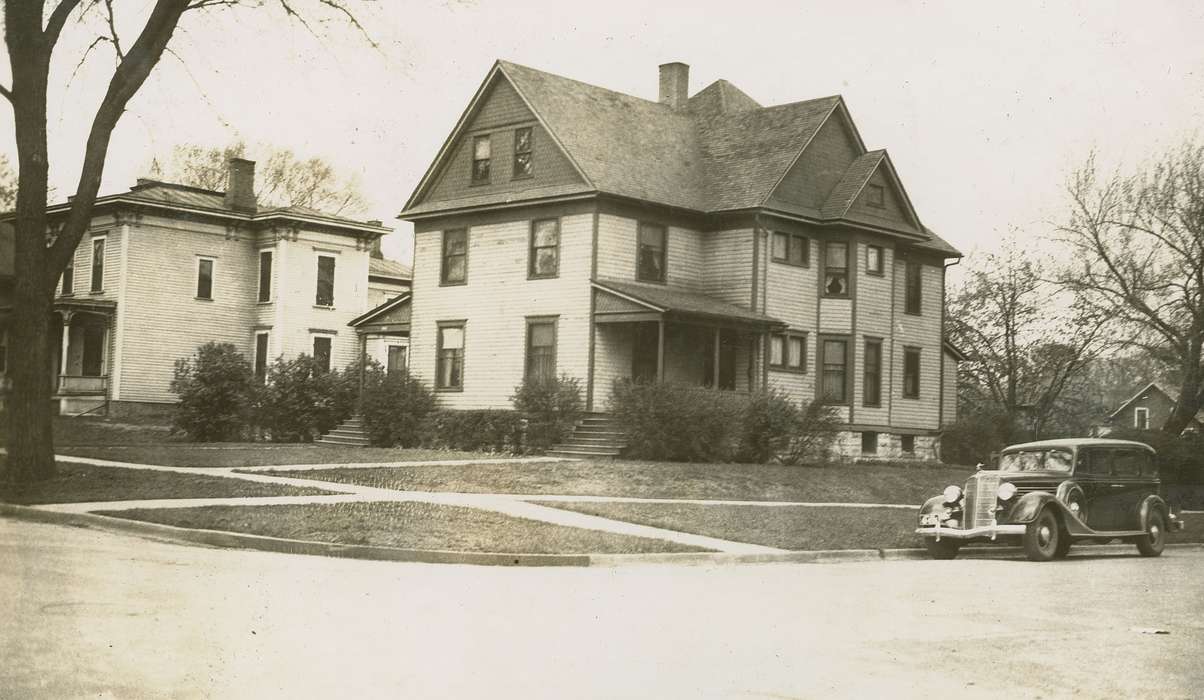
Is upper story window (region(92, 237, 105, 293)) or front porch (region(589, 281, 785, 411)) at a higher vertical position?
upper story window (region(92, 237, 105, 293))

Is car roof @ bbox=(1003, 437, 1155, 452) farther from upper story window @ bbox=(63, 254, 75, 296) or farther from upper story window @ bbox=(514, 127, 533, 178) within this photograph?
upper story window @ bbox=(63, 254, 75, 296)

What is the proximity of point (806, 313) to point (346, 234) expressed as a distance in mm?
15182

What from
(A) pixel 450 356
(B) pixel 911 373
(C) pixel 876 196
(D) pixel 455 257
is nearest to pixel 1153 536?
(C) pixel 876 196

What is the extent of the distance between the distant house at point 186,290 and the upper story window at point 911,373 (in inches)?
650

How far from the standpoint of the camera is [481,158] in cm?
3244

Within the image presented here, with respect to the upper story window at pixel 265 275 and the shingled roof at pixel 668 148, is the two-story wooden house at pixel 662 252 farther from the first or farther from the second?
Result: the upper story window at pixel 265 275

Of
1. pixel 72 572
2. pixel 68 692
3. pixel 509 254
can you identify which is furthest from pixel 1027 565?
pixel 509 254

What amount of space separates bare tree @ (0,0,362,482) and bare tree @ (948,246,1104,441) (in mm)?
8157

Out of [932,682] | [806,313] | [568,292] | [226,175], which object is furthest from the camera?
[806,313]

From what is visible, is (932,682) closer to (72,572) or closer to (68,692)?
(68,692)

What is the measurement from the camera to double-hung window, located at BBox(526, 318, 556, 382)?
99.5ft

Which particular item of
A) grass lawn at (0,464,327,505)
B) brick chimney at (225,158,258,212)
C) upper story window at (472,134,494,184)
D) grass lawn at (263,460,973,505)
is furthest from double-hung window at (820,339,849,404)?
grass lawn at (0,464,327,505)

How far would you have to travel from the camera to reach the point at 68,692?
6234 millimetres

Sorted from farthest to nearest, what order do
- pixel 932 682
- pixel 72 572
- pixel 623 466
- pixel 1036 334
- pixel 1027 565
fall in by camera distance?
pixel 623 466 → pixel 1027 565 → pixel 1036 334 → pixel 72 572 → pixel 932 682
